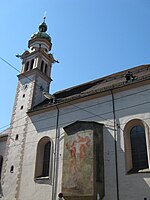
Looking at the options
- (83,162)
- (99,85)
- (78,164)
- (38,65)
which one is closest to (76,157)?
(78,164)

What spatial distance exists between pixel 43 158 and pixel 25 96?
24.1ft

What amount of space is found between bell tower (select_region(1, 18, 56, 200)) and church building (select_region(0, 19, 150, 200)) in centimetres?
10

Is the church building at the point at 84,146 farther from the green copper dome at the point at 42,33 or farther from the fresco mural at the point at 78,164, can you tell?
the green copper dome at the point at 42,33

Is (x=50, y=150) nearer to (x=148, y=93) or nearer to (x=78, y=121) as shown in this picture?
(x=78, y=121)

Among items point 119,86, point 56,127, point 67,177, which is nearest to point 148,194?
point 67,177

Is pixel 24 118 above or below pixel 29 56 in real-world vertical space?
below

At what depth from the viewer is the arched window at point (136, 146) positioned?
47.0 ft

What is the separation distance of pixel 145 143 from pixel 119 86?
4428 mm

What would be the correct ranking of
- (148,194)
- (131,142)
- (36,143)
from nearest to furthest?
(148,194), (131,142), (36,143)

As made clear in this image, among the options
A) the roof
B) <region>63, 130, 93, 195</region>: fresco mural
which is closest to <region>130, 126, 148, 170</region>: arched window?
<region>63, 130, 93, 195</region>: fresco mural

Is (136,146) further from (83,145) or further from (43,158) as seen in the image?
(43,158)

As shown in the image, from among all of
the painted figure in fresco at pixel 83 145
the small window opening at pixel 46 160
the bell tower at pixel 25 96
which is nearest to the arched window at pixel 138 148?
the painted figure in fresco at pixel 83 145

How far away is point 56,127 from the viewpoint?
19.1m

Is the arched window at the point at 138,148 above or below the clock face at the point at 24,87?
below
